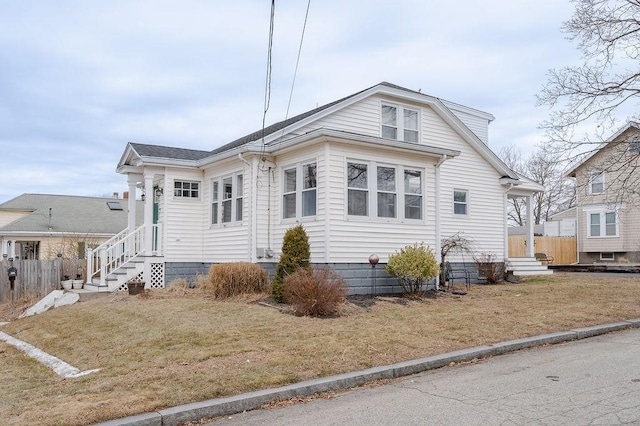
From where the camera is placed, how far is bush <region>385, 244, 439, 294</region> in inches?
520

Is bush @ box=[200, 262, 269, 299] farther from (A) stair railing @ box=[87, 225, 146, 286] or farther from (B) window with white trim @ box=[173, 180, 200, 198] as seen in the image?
(B) window with white trim @ box=[173, 180, 200, 198]

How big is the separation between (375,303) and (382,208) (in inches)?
123

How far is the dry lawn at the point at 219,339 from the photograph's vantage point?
245 inches

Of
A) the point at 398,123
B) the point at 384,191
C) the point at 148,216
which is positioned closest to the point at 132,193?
the point at 148,216

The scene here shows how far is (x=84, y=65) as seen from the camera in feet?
48.0

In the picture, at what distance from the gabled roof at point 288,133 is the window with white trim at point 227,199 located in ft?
2.45

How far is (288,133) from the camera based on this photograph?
613 inches

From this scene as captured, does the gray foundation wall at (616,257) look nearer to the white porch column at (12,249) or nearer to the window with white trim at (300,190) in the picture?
the window with white trim at (300,190)

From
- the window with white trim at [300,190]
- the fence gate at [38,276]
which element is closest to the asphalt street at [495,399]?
the window with white trim at [300,190]

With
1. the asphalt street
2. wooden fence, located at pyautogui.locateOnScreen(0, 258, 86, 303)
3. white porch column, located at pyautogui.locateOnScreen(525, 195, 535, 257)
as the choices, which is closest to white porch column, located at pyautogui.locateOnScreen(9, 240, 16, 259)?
wooden fence, located at pyautogui.locateOnScreen(0, 258, 86, 303)

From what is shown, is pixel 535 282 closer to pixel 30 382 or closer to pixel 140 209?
pixel 30 382

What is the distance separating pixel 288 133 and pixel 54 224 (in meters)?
22.8

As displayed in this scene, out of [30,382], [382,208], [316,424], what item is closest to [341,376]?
[316,424]

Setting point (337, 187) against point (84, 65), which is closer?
point (337, 187)
